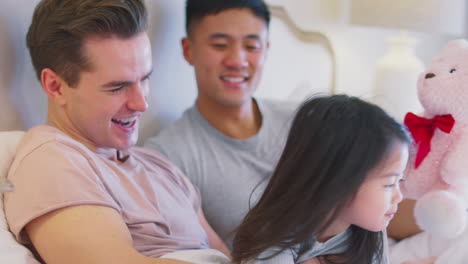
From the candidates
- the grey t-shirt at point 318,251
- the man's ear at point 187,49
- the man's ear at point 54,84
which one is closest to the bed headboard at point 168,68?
the man's ear at point 187,49

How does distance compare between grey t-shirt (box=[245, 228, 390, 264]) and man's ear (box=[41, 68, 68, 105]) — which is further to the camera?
man's ear (box=[41, 68, 68, 105])

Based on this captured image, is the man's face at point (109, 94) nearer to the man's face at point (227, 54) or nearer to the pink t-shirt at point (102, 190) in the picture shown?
the pink t-shirt at point (102, 190)

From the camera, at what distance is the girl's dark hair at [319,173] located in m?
0.93

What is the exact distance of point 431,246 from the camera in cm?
141

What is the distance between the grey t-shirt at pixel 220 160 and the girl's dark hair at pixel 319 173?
45cm

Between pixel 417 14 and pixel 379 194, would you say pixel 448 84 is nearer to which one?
pixel 379 194

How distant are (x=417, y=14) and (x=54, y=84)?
4.93ft

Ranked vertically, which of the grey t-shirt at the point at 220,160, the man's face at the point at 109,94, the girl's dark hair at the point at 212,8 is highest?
the girl's dark hair at the point at 212,8

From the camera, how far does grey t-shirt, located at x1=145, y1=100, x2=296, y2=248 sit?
1.47m

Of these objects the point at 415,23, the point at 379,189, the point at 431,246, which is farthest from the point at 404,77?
the point at 379,189

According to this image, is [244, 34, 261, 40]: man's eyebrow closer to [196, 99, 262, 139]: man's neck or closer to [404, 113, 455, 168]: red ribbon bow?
[196, 99, 262, 139]: man's neck

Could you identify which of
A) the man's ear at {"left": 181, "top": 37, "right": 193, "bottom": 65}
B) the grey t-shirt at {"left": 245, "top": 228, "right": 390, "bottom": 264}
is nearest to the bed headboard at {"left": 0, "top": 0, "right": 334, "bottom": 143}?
the man's ear at {"left": 181, "top": 37, "right": 193, "bottom": 65}

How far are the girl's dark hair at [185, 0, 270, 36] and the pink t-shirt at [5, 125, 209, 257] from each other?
0.49m

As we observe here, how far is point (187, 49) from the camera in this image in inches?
65.5
